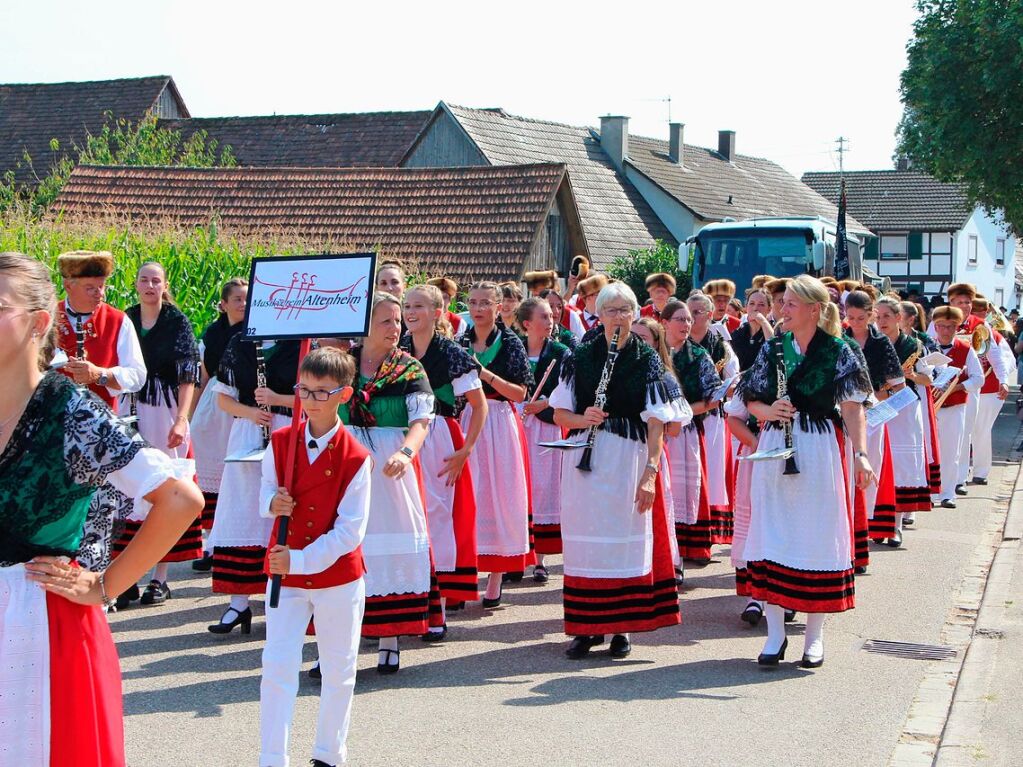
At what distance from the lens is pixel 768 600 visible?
7.21 m

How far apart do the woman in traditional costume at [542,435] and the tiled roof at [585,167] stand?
29489 millimetres

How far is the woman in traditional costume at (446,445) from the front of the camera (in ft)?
24.0

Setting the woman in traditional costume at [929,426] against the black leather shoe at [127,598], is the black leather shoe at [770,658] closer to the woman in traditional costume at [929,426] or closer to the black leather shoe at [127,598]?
the black leather shoe at [127,598]

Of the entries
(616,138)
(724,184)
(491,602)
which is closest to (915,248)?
(724,184)

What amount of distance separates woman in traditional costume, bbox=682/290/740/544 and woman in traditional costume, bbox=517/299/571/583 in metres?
1.12

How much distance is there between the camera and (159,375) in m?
8.62

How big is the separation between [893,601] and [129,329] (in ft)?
16.9

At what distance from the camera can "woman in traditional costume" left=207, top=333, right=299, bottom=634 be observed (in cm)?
752

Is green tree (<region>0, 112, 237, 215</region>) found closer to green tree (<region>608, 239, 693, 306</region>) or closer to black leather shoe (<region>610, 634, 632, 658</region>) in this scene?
green tree (<region>608, 239, 693, 306</region>)

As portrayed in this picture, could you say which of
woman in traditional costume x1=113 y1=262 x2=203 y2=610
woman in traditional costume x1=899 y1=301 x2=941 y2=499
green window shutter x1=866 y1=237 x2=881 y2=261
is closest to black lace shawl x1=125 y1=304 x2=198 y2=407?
woman in traditional costume x1=113 y1=262 x2=203 y2=610

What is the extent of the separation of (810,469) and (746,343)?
407 centimetres

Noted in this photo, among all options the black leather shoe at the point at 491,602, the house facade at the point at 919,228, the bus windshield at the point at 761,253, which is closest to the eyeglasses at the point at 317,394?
the black leather shoe at the point at 491,602

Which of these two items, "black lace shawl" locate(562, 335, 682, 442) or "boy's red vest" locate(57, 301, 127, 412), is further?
"boy's red vest" locate(57, 301, 127, 412)

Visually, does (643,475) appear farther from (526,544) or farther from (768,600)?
(526,544)
